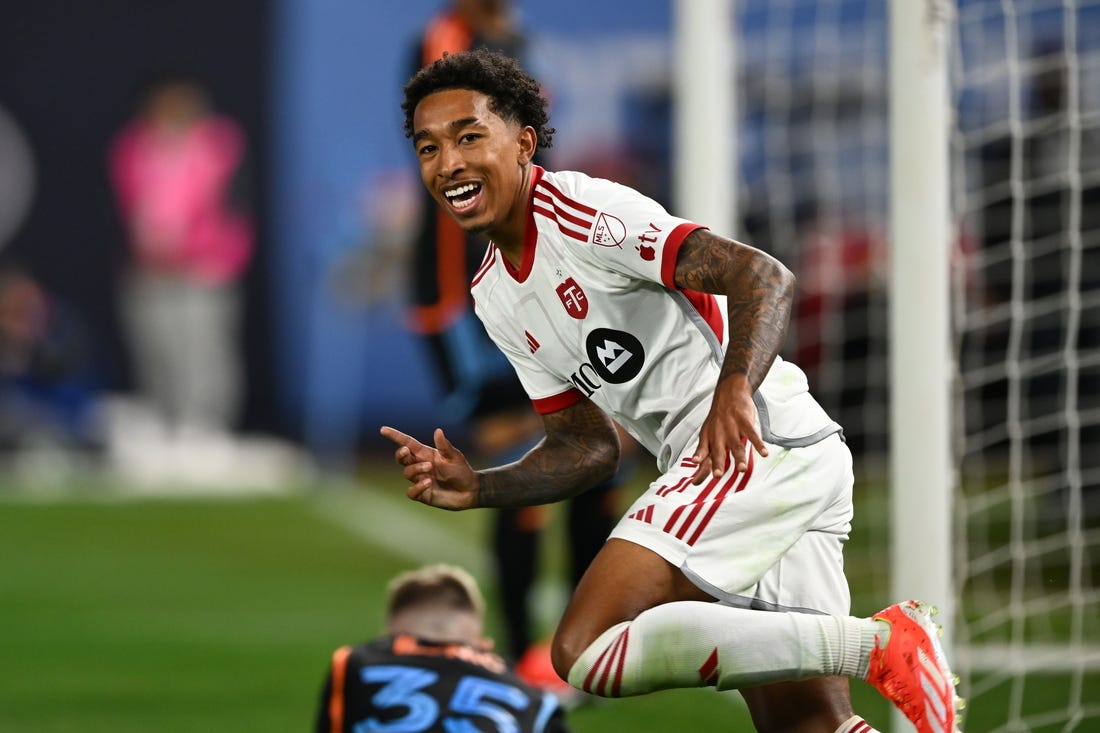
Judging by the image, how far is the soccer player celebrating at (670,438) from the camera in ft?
10.9

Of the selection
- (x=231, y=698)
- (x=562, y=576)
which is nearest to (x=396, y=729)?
(x=231, y=698)

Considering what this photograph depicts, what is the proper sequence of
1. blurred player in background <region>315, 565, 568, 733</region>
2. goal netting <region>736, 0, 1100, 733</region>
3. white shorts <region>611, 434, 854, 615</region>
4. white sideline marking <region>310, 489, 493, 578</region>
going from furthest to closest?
white sideline marking <region>310, 489, 493, 578</region> → goal netting <region>736, 0, 1100, 733</region> → blurred player in background <region>315, 565, 568, 733</region> → white shorts <region>611, 434, 854, 615</region>

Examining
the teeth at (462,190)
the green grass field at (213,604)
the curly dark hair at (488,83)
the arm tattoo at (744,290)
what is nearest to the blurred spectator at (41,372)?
the green grass field at (213,604)

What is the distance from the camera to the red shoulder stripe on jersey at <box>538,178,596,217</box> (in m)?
3.53

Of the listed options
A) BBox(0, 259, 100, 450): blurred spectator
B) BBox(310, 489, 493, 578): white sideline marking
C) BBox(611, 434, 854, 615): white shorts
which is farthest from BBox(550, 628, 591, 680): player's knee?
BBox(0, 259, 100, 450): blurred spectator

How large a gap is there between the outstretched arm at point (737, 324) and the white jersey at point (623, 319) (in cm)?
7

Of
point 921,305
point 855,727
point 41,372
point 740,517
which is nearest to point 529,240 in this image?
point 740,517

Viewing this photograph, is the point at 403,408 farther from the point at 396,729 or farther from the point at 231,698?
the point at 396,729

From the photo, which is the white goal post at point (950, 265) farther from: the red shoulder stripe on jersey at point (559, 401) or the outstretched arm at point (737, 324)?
the outstretched arm at point (737, 324)

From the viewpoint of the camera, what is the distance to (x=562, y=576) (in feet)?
29.5

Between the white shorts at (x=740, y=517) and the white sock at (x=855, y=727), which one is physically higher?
the white shorts at (x=740, y=517)

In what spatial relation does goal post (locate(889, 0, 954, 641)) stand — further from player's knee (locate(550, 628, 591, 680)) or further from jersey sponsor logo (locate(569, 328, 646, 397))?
player's knee (locate(550, 628, 591, 680))

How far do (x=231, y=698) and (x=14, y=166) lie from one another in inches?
392

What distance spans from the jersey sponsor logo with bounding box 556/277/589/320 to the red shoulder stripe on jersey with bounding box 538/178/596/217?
0.48 ft
